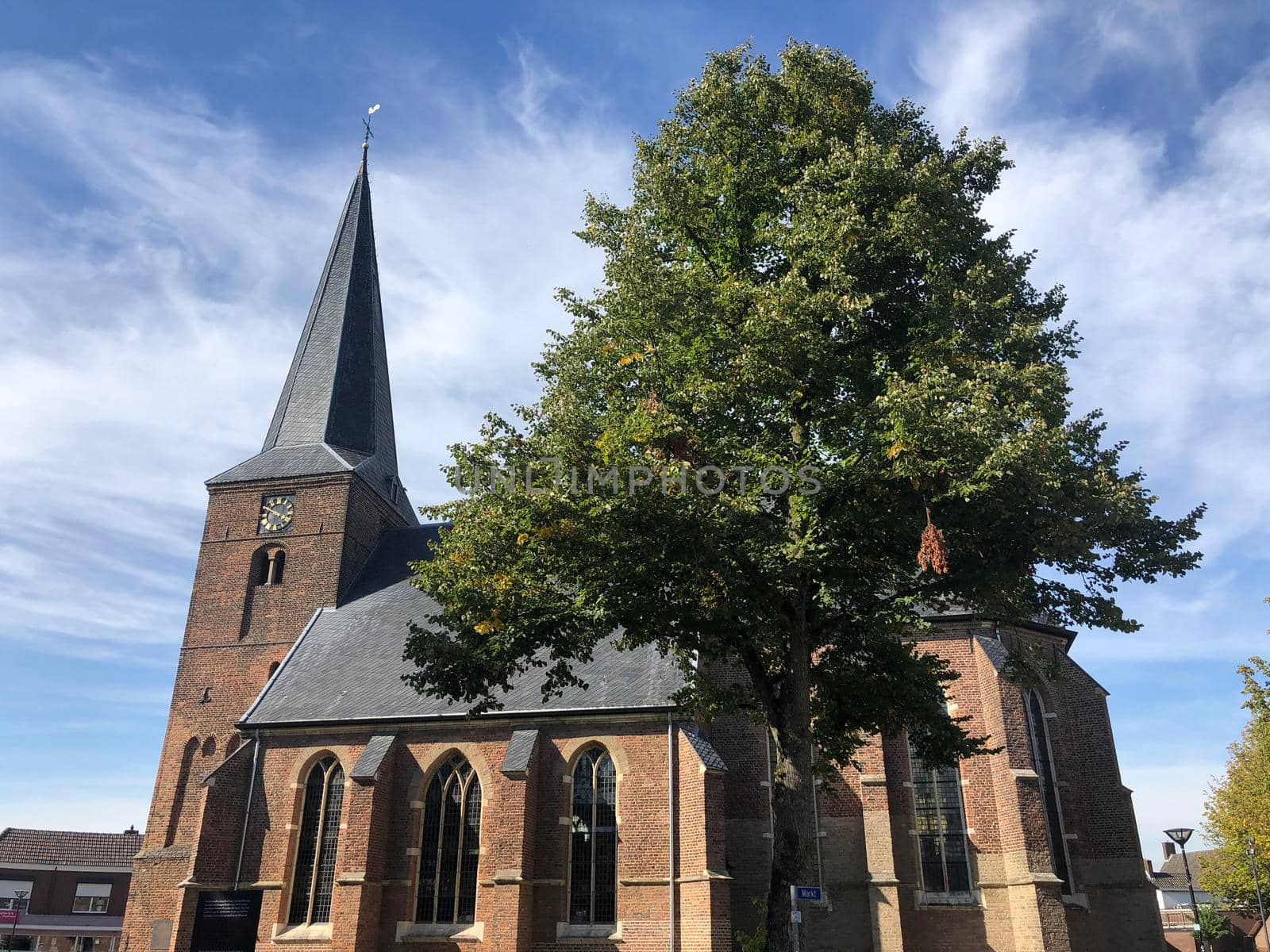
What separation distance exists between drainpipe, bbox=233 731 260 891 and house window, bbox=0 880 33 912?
39174mm

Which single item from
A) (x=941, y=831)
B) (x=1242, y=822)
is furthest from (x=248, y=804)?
(x=1242, y=822)

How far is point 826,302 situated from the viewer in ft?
41.3

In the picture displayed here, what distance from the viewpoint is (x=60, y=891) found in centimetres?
5194

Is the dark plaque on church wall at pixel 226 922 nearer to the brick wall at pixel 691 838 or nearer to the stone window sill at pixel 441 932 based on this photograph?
the brick wall at pixel 691 838

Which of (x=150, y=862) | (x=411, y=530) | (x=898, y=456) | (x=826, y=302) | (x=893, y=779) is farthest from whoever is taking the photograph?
(x=411, y=530)

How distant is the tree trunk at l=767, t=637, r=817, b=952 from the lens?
39.6 feet

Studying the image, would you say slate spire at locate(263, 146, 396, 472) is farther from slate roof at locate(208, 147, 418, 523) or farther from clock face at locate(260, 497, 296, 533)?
clock face at locate(260, 497, 296, 533)

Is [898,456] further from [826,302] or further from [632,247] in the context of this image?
[632,247]

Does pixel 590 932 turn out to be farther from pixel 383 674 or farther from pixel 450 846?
pixel 383 674

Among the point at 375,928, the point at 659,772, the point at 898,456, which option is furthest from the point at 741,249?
the point at 375,928

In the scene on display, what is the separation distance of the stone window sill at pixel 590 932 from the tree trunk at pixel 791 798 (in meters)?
7.84

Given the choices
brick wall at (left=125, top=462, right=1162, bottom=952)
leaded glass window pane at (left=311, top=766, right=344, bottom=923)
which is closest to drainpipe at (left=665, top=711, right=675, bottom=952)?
brick wall at (left=125, top=462, right=1162, bottom=952)

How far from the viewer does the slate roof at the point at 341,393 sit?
30109 mm

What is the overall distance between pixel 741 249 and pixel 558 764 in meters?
12.6
